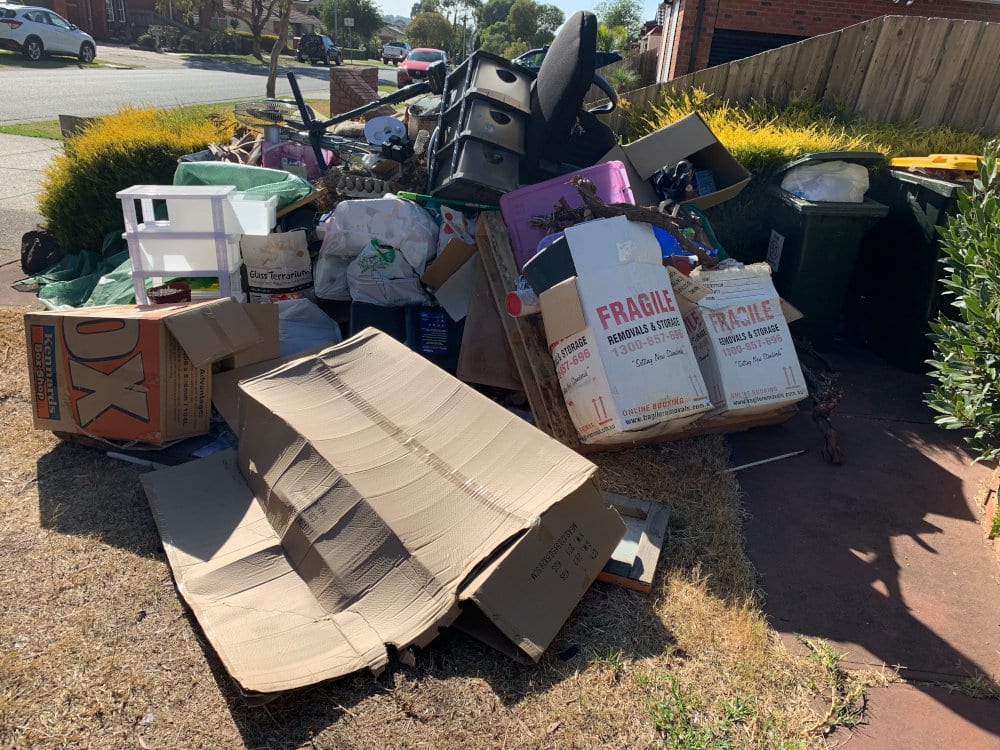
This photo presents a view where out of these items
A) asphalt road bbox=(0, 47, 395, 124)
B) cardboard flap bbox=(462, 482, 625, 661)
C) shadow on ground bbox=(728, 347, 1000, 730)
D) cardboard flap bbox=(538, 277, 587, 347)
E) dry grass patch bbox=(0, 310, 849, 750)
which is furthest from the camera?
asphalt road bbox=(0, 47, 395, 124)

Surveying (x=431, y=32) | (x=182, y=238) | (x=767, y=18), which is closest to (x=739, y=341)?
(x=182, y=238)

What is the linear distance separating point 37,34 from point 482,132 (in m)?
25.2

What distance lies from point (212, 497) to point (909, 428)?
386 cm

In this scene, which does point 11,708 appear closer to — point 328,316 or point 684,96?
point 328,316

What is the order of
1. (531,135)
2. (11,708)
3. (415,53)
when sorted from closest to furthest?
(11,708), (531,135), (415,53)

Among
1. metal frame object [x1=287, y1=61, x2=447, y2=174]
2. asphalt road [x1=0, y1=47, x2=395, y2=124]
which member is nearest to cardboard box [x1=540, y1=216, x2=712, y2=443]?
metal frame object [x1=287, y1=61, x2=447, y2=174]

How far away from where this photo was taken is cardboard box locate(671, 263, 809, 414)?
3531 mm

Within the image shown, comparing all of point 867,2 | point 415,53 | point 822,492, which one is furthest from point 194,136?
point 415,53

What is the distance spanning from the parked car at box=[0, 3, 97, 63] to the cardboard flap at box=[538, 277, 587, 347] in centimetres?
2670

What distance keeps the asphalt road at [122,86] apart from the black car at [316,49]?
7.23 meters

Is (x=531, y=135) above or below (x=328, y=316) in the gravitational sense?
above

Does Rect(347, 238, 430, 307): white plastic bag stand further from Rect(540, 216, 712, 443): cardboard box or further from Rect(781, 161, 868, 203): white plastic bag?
Rect(781, 161, 868, 203): white plastic bag

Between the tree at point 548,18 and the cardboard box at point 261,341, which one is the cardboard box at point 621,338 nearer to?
the cardboard box at point 261,341

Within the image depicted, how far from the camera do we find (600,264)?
3.32m
